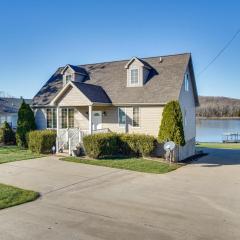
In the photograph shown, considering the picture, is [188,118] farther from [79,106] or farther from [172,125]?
[79,106]

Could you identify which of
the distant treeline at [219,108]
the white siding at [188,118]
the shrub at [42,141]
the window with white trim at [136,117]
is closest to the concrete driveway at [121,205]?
the shrub at [42,141]

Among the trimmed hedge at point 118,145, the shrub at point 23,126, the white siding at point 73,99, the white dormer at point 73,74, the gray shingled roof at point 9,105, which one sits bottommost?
the trimmed hedge at point 118,145

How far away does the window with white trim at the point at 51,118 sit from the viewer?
906 inches

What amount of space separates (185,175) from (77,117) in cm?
1043

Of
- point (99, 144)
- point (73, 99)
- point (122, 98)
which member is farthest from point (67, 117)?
point (99, 144)

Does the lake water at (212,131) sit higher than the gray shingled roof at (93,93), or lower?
lower

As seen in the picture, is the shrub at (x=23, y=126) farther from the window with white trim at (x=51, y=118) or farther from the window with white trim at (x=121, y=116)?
the window with white trim at (x=121, y=116)

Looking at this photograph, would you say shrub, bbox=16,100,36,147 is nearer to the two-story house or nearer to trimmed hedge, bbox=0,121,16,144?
the two-story house

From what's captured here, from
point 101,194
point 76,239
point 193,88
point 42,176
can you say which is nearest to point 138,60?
point 193,88

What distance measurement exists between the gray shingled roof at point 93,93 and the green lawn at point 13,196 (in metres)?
9.31

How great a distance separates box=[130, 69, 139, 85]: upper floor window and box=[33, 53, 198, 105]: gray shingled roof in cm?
46

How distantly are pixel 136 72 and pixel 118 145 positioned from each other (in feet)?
17.3

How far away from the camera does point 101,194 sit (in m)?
10.2

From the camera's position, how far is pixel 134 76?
67.9 ft
